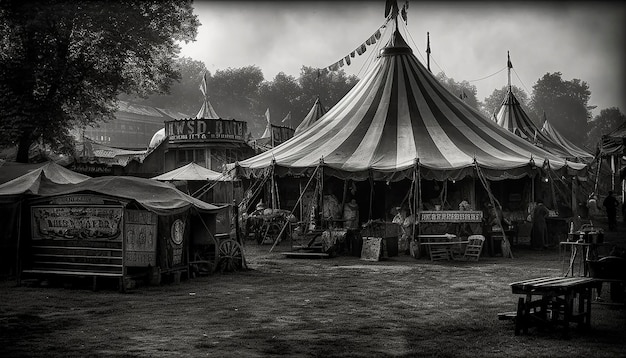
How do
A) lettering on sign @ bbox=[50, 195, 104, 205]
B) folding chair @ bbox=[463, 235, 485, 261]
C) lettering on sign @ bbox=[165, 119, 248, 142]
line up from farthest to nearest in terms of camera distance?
lettering on sign @ bbox=[165, 119, 248, 142] → folding chair @ bbox=[463, 235, 485, 261] → lettering on sign @ bbox=[50, 195, 104, 205]

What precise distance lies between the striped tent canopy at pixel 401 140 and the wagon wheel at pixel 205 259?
5.37 meters

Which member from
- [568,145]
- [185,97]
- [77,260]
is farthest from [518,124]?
[185,97]

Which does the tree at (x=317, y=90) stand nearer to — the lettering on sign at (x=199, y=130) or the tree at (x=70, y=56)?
the lettering on sign at (x=199, y=130)

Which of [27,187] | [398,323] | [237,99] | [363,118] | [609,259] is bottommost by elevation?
[398,323]

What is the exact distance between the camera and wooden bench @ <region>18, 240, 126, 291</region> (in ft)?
39.6

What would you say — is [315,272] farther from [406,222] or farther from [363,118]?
[363,118]

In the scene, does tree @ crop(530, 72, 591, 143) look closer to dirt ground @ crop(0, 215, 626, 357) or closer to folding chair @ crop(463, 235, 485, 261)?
folding chair @ crop(463, 235, 485, 261)

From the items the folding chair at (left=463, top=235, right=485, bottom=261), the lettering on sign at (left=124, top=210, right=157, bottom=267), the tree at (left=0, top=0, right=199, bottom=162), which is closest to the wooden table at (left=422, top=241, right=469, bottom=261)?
the folding chair at (left=463, top=235, right=485, bottom=261)

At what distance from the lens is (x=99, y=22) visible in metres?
19.4

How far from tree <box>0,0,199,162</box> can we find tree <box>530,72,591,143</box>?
70.1m

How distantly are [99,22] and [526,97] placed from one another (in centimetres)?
9863

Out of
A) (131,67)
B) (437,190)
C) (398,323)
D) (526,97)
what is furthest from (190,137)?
(526,97)

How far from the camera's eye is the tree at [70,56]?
18.7 m

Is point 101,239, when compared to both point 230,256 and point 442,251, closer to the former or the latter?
point 230,256
